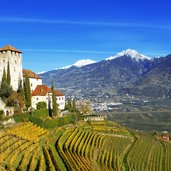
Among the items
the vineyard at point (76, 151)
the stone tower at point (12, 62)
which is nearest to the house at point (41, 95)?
the stone tower at point (12, 62)

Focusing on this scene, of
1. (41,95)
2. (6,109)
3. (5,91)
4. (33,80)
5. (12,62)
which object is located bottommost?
(6,109)

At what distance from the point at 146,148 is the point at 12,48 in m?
41.8

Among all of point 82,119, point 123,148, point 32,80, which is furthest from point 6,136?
point 82,119

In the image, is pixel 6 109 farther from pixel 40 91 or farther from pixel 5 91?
pixel 40 91

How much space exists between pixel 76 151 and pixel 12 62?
4264cm

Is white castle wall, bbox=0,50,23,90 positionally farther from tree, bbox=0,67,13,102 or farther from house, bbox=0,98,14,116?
house, bbox=0,98,14,116

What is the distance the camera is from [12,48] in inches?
3772

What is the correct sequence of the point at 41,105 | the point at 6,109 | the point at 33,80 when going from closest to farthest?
1. the point at 6,109
2. the point at 41,105
3. the point at 33,80

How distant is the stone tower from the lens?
3676 inches

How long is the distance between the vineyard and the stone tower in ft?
69.4

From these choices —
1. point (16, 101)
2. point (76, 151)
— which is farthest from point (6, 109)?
point (76, 151)

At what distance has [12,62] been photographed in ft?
309

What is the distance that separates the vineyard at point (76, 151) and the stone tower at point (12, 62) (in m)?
21.2

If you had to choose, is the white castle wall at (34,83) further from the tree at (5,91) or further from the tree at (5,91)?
the tree at (5,91)
